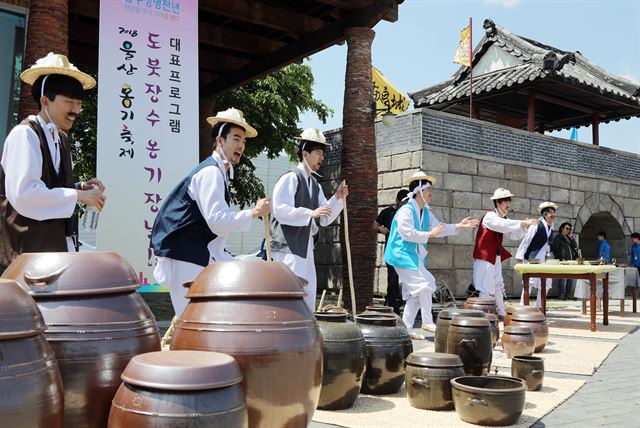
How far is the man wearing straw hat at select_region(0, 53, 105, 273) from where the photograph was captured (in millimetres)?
2908

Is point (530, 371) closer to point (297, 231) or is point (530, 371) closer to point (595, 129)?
point (297, 231)

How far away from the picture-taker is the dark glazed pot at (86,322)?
6.69 ft

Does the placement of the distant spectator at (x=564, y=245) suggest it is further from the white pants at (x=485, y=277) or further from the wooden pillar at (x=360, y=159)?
the wooden pillar at (x=360, y=159)

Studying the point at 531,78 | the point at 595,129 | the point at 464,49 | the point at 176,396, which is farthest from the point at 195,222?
the point at 595,129

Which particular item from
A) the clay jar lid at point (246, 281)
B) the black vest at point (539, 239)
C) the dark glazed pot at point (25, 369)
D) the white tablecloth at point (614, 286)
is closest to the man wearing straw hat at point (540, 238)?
the black vest at point (539, 239)

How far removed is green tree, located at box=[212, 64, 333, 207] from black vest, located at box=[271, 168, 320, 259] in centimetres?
850

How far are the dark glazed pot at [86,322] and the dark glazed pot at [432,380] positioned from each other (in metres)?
2.17

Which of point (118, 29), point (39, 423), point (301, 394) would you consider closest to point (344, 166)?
point (118, 29)

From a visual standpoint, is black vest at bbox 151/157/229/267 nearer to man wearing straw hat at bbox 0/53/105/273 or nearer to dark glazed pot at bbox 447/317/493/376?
man wearing straw hat at bbox 0/53/105/273

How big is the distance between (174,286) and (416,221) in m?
4.00

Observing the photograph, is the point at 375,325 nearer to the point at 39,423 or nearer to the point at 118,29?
the point at 39,423

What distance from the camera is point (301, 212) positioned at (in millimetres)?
5023

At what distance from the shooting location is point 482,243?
8523 millimetres

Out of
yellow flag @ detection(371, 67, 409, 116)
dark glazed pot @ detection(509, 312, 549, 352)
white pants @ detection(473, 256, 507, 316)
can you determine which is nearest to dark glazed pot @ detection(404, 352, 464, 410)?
dark glazed pot @ detection(509, 312, 549, 352)
